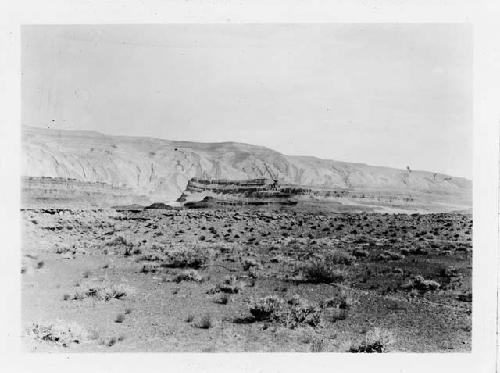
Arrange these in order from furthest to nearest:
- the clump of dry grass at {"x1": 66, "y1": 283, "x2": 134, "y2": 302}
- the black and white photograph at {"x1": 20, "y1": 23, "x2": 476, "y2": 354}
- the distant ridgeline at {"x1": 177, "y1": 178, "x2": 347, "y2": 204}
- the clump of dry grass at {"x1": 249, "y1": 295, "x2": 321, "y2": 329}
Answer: the distant ridgeline at {"x1": 177, "y1": 178, "x2": 347, "y2": 204}, the clump of dry grass at {"x1": 66, "y1": 283, "x2": 134, "y2": 302}, the black and white photograph at {"x1": 20, "y1": 23, "x2": 476, "y2": 354}, the clump of dry grass at {"x1": 249, "y1": 295, "x2": 321, "y2": 329}

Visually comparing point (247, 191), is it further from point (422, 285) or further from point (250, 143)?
point (422, 285)

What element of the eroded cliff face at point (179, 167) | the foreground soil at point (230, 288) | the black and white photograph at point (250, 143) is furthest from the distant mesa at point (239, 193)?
the foreground soil at point (230, 288)

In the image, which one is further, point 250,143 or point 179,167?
point 179,167

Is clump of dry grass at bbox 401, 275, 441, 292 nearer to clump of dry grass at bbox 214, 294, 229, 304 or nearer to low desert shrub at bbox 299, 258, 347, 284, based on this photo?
low desert shrub at bbox 299, 258, 347, 284

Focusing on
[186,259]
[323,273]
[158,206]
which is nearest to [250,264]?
[186,259]

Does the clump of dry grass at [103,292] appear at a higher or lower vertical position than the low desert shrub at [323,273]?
lower

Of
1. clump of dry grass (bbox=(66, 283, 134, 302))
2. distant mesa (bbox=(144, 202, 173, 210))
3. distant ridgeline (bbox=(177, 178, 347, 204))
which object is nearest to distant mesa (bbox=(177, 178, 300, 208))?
distant ridgeline (bbox=(177, 178, 347, 204))

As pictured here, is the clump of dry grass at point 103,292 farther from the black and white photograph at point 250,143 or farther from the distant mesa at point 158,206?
the distant mesa at point 158,206
